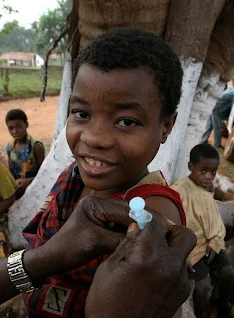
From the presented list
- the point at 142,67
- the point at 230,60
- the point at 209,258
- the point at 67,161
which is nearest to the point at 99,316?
the point at 142,67

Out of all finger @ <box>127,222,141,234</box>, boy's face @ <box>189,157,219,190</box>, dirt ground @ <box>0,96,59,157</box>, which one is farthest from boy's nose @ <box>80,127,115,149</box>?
dirt ground @ <box>0,96,59,157</box>

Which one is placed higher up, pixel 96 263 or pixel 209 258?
pixel 96 263

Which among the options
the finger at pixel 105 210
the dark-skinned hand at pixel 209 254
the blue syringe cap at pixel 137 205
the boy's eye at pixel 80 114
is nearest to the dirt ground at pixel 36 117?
the dark-skinned hand at pixel 209 254

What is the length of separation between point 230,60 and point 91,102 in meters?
2.31

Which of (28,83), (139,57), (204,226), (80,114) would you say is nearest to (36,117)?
(28,83)

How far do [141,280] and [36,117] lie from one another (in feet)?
41.2

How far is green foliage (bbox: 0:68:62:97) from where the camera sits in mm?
16562

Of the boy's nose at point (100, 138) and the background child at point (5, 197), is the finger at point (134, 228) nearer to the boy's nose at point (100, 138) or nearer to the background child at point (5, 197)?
the boy's nose at point (100, 138)

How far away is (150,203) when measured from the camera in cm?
102

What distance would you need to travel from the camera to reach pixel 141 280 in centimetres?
68

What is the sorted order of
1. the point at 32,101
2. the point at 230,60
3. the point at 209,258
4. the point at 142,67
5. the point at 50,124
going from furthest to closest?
1. the point at 32,101
2. the point at 50,124
3. the point at 230,60
4. the point at 209,258
5. the point at 142,67

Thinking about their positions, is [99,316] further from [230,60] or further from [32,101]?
[32,101]

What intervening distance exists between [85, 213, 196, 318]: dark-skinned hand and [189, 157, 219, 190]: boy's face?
6.39 ft

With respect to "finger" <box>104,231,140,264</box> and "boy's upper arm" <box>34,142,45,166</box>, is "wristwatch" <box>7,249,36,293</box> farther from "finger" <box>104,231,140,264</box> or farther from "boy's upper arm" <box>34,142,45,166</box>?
"boy's upper arm" <box>34,142,45,166</box>
